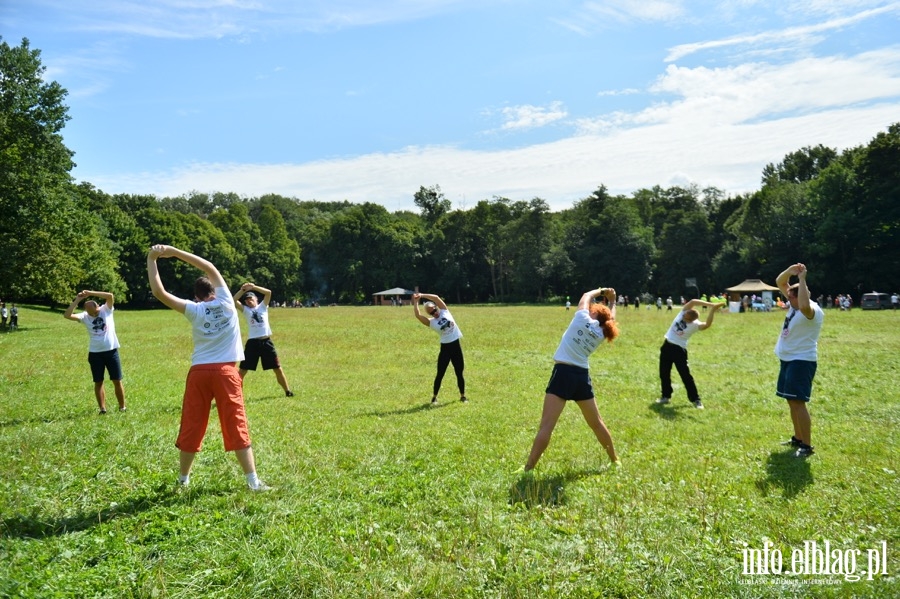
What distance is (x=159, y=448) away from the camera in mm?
8164

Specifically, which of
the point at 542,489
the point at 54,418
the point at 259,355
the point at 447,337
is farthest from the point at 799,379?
the point at 54,418

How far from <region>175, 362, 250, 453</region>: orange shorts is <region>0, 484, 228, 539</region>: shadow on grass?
51 centimetres

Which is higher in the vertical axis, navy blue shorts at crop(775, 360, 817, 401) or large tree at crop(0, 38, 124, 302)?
large tree at crop(0, 38, 124, 302)

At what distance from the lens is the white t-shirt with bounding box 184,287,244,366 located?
635cm

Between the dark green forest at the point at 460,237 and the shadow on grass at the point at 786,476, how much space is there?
132 ft

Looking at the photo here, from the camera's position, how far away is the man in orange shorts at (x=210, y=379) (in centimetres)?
629

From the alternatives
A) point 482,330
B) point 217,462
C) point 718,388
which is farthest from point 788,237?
point 217,462

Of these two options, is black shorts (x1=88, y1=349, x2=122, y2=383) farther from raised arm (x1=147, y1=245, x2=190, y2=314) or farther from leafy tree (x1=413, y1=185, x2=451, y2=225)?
leafy tree (x1=413, y1=185, x2=451, y2=225)

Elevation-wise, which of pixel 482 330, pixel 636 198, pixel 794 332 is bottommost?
pixel 482 330

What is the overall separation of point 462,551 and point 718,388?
441 inches

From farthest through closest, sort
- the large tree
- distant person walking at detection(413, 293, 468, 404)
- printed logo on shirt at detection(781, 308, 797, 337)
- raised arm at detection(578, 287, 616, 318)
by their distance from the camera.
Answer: the large tree, distant person walking at detection(413, 293, 468, 404), printed logo on shirt at detection(781, 308, 797, 337), raised arm at detection(578, 287, 616, 318)

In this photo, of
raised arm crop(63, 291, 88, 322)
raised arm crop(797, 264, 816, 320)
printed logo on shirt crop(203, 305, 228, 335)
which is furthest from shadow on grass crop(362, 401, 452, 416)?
raised arm crop(797, 264, 816, 320)

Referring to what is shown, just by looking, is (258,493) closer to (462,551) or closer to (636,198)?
(462,551)

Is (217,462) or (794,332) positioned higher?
(794,332)
